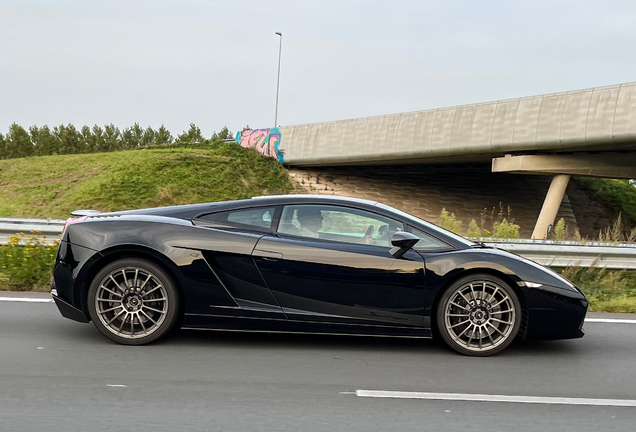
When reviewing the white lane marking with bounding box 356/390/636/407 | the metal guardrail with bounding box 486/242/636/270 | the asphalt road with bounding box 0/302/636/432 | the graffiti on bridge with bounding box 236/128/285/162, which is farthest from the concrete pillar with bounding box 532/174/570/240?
the white lane marking with bounding box 356/390/636/407

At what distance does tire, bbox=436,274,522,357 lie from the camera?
5.27 m

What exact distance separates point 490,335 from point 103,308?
301 cm

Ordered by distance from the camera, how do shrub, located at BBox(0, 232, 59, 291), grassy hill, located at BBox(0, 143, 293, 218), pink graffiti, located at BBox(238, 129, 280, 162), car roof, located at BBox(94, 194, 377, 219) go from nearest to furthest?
car roof, located at BBox(94, 194, 377, 219) < shrub, located at BBox(0, 232, 59, 291) < grassy hill, located at BBox(0, 143, 293, 218) < pink graffiti, located at BBox(238, 129, 280, 162)

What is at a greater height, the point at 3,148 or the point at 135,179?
the point at 3,148

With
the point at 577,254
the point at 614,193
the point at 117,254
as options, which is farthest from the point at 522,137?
the point at 117,254

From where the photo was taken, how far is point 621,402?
14.0 ft

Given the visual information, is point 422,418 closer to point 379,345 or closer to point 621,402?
point 621,402

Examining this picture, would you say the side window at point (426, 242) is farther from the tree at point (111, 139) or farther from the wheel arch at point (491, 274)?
the tree at point (111, 139)

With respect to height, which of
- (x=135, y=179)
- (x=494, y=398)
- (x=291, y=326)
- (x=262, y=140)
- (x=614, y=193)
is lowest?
(x=494, y=398)

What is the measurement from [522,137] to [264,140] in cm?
1738

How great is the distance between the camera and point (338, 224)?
5.48 m

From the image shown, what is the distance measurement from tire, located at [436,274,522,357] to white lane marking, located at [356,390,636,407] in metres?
0.99

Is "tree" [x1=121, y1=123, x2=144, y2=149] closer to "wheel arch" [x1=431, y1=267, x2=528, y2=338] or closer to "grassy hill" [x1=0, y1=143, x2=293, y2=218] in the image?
"grassy hill" [x1=0, y1=143, x2=293, y2=218]

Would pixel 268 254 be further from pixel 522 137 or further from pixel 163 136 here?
pixel 163 136
